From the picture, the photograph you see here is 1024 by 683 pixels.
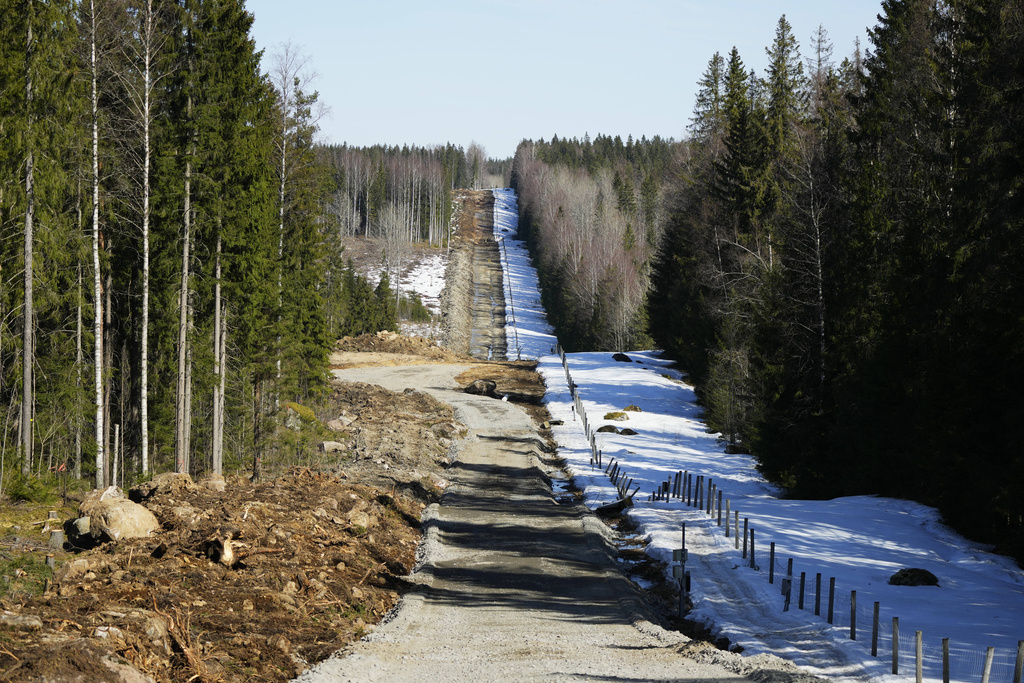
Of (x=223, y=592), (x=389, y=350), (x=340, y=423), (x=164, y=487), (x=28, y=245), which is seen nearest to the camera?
(x=223, y=592)


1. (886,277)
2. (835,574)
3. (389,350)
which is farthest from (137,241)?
(389,350)

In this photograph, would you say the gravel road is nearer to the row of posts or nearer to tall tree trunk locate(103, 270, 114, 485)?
the row of posts

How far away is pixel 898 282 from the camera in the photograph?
860 inches

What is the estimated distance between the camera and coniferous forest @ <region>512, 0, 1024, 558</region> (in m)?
16.9

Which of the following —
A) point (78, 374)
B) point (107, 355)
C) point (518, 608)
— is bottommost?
point (518, 608)

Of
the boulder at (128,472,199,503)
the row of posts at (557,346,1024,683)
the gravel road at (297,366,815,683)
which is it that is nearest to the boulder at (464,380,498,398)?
the row of posts at (557,346,1024,683)

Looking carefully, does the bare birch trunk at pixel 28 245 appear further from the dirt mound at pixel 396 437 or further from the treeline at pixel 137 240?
the dirt mound at pixel 396 437

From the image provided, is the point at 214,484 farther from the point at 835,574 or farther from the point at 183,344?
the point at 835,574

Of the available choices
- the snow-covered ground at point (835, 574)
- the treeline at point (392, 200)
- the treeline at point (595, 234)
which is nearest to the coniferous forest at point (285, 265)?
the snow-covered ground at point (835, 574)

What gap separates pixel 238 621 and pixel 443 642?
3.20 meters

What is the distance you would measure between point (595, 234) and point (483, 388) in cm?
6009

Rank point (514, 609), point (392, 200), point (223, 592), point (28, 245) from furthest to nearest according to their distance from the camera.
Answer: point (392, 200)
point (28, 245)
point (514, 609)
point (223, 592)

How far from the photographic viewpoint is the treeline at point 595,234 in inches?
3083

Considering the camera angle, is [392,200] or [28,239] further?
[392,200]
